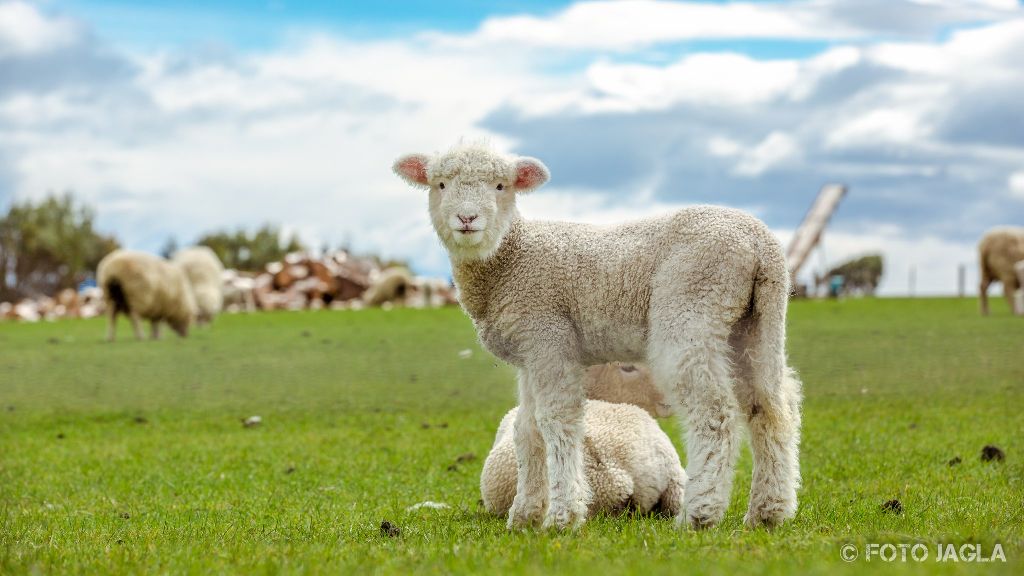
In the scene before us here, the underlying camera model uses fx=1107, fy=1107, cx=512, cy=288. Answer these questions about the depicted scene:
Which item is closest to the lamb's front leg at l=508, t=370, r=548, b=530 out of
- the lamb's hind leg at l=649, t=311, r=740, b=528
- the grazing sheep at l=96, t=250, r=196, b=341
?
the lamb's hind leg at l=649, t=311, r=740, b=528

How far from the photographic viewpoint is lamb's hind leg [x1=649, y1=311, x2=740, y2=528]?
5.99m

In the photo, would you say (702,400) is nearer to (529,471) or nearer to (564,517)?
(564,517)

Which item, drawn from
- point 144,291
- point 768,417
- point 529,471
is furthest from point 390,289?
point 768,417

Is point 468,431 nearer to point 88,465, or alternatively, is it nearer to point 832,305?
point 88,465

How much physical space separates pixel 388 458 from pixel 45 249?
50.2 meters

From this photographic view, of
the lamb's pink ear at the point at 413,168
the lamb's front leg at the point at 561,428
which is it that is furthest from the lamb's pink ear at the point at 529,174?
the lamb's front leg at the point at 561,428

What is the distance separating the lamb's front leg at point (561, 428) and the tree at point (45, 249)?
5414cm

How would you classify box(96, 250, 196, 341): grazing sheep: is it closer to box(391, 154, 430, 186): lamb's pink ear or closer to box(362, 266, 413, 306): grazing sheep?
box(362, 266, 413, 306): grazing sheep

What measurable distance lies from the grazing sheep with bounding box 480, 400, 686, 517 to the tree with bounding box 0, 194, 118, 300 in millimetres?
53219

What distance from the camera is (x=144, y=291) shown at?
24.4 meters

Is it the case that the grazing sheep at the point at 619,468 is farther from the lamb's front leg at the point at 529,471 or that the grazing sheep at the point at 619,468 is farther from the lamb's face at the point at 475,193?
the lamb's face at the point at 475,193

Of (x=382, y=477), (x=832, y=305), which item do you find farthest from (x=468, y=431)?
(x=832, y=305)

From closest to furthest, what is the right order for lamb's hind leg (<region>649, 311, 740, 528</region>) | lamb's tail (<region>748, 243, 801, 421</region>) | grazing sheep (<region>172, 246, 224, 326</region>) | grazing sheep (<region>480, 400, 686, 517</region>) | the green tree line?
lamb's hind leg (<region>649, 311, 740, 528</region>) < lamb's tail (<region>748, 243, 801, 421</region>) < grazing sheep (<region>480, 400, 686, 517</region>) < grazing sheep (<region>172, 246, 224, 326</region>) < the green tree line

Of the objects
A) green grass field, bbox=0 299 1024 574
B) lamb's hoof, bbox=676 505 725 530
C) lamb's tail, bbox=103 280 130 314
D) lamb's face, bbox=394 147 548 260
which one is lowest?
green grass field, bbox=0 299 1024 574
